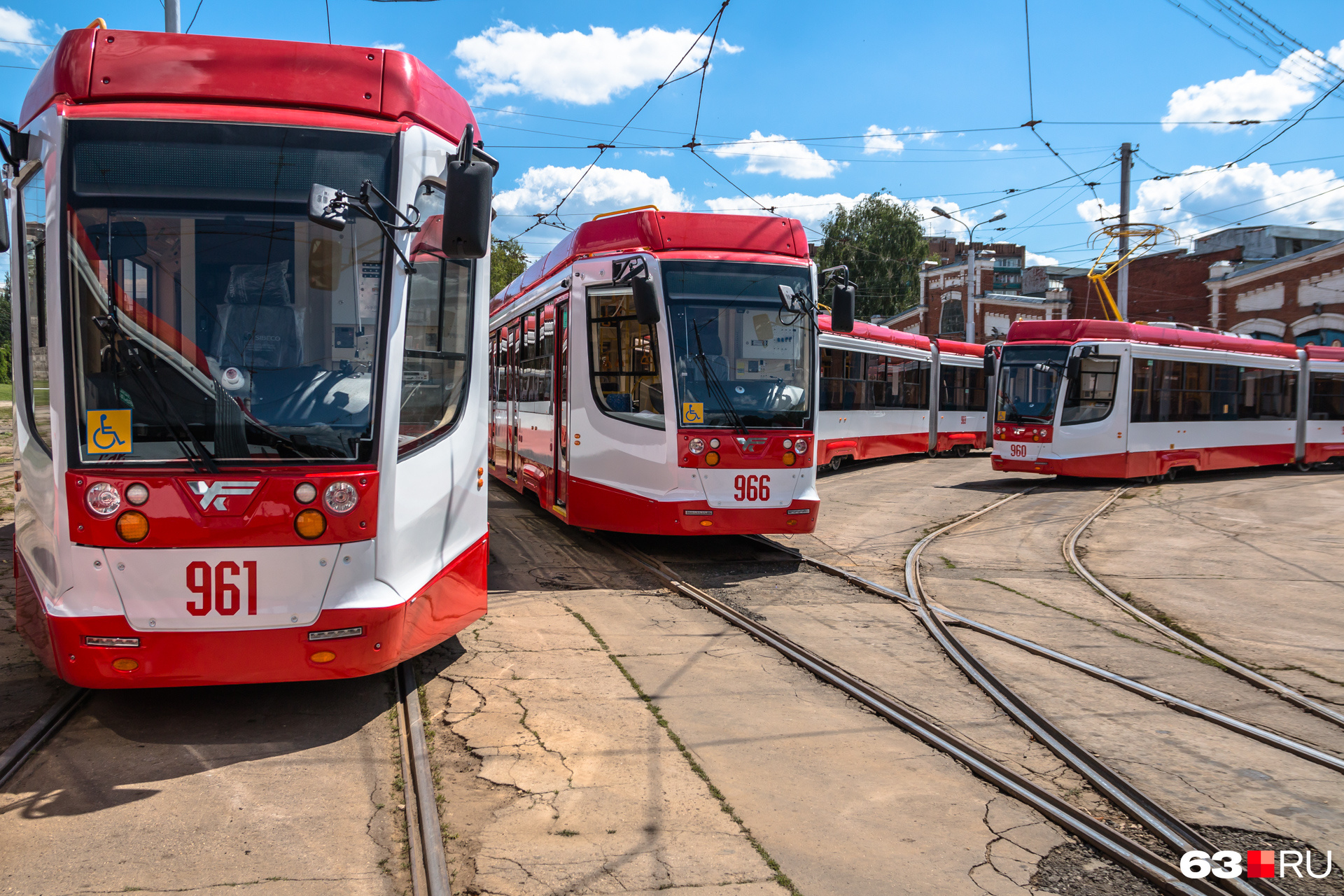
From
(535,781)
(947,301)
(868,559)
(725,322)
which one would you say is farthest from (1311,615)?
(947,301)

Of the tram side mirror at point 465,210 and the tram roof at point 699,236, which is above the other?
the tram roof at point 699,236

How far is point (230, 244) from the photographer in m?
4.38

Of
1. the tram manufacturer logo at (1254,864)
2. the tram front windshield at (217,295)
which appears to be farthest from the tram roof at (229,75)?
the tram manufacturer logo at (1254,864)

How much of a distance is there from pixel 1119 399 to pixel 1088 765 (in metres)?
14.6

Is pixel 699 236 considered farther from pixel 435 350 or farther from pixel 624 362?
pixel 435 350

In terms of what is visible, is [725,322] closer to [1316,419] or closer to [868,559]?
[868,559]

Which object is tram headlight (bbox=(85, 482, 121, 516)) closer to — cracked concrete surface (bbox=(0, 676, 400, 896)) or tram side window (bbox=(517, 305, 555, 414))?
cracked concrete surface (bbox=(0, 676, 400, 896))

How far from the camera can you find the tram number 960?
8.78 metres

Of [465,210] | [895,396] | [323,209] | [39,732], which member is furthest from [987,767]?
[895,396]

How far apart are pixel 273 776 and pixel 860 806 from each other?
2.40 meters

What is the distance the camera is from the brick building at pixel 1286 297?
30484mm

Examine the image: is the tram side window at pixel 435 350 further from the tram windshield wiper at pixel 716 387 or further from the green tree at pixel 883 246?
the green tree at pixel 883 246

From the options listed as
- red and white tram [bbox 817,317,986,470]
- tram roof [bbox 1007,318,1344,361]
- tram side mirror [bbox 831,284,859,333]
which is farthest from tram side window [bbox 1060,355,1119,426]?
tram side mirror [bbox 831,284,859,333]

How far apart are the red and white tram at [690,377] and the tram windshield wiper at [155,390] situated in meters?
4.58
